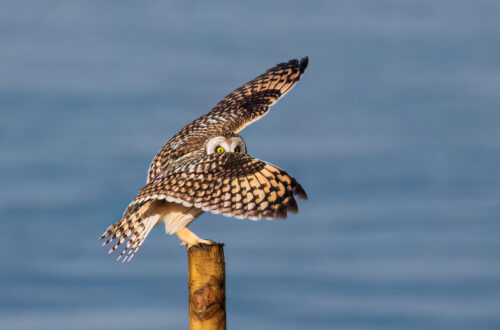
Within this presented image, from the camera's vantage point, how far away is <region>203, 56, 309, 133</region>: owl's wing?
40.0 feet

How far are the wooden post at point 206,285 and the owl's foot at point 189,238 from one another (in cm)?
18

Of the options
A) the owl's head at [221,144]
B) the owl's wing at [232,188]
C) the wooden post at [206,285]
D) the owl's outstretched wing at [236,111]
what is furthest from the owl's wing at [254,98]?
the wooden post at [206,285]

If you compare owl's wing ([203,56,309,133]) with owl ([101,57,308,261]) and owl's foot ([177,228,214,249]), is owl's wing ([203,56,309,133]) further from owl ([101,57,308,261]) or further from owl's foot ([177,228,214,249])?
owl's foot ([177,228,214,249])

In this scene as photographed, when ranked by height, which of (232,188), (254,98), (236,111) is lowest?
(232,188)

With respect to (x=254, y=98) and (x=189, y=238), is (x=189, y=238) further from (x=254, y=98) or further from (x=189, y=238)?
(x=254, y=98)

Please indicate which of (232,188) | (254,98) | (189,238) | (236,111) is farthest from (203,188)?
(254,98)

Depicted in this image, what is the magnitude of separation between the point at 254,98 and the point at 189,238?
3.99m

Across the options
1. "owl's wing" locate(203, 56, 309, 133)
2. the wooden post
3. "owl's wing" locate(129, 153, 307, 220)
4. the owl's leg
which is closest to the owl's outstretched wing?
"owl's wing" locate(203, 56, 309, 133)

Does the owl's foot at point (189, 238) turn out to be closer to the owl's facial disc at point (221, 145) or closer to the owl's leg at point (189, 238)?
the owl's leg at point (189, 238)

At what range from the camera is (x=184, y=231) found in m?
9.92

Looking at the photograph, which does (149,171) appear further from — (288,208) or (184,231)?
(288,208)

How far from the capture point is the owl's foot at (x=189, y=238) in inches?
377

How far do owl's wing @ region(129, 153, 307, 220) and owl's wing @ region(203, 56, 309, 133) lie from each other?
2337mm

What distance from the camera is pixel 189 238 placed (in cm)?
973
